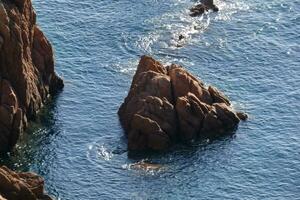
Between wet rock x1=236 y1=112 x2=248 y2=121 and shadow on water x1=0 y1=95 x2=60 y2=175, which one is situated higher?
wet rock x1=236 y1=112 x2=248 y2=121

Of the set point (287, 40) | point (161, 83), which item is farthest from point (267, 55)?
point (161, 83)

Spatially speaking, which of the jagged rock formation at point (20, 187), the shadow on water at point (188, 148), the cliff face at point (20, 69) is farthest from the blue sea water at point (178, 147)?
the jagged rock formation at point (20, 187)

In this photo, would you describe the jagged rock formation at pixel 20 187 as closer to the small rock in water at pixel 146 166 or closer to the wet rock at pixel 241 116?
the small rock in water at pixel 146 166

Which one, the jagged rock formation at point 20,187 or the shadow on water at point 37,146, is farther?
the shadow on water at point 37,146

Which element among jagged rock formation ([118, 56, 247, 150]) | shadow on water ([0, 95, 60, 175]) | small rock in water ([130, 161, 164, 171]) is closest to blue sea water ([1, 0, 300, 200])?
shadow on water ([0, 95, 60, 175])

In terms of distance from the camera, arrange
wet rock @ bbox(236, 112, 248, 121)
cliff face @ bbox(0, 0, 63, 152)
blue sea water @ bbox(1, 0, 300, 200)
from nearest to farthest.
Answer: blue sea water @ bbox(1, 0, 300, 200)
cliff face @ bbox(0, 0, 63, 152)
wet rock @ bbox(236, 112, 248, 121)

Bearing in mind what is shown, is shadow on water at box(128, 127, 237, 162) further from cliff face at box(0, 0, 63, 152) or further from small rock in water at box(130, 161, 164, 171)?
cliff face at box(0, 0, 63, 152)
